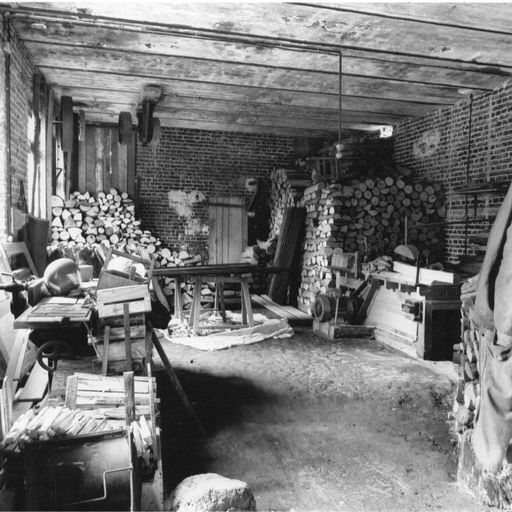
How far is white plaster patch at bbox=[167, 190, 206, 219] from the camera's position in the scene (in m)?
10.8

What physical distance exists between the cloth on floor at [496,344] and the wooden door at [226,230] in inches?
A: 336

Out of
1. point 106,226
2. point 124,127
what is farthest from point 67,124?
point 106,226

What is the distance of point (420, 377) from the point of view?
17.9ft

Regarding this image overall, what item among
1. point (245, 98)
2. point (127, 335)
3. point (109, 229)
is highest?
point (245, 98)

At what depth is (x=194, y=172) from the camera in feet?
35.8

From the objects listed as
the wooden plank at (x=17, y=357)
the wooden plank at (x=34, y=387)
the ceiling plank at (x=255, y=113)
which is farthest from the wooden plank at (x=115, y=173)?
the wooden plank at (x=17, y=357)

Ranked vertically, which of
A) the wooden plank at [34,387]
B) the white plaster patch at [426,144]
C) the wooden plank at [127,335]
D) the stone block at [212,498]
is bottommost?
the wooden plank at [34,387]

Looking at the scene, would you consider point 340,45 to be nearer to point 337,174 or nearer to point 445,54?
point 445,54

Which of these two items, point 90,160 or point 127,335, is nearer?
point 127,335

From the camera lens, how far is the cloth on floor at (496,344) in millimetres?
2355

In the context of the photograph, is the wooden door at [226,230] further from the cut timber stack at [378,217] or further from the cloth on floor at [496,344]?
the cloth on floor at [496,344]

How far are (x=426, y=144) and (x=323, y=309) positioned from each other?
3931 mm

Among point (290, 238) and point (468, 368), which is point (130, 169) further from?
point (468, 368)

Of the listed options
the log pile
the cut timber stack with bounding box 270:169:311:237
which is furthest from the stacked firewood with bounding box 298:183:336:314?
the log pile
